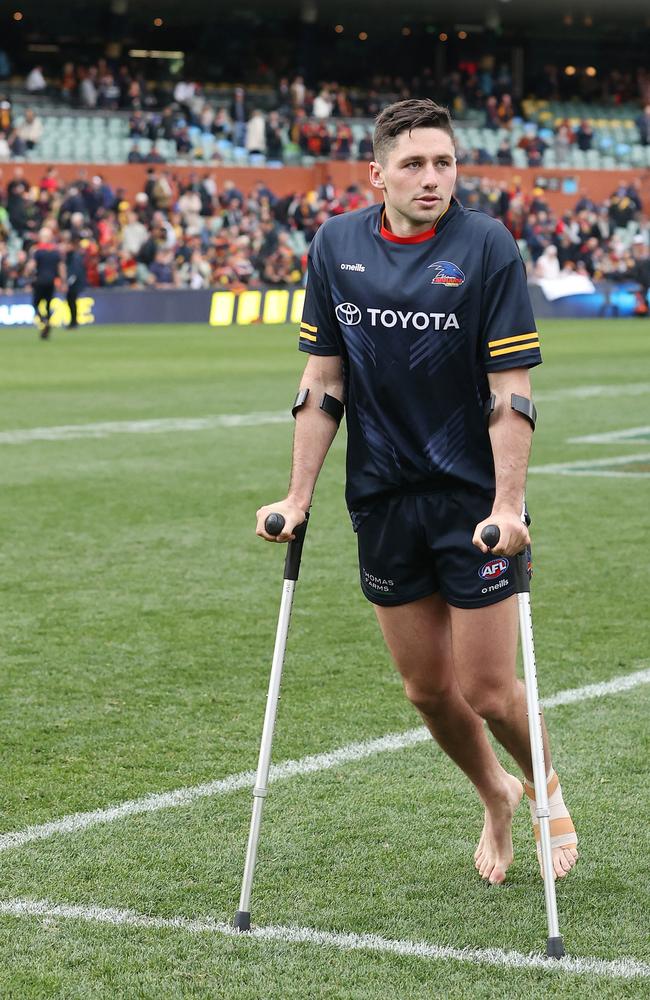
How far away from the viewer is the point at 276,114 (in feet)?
150

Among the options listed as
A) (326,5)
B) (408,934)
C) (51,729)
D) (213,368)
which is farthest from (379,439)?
(326,5)

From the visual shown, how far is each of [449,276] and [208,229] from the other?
35634 mm

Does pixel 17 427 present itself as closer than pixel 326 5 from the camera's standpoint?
Yes

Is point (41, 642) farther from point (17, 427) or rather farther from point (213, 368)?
point (213, 368)

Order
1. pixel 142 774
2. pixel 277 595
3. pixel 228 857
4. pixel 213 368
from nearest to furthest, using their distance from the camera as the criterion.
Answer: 1. pixel 228 857
2. pixel 142 774
3. pixel 277 595
4. pixel 213 368

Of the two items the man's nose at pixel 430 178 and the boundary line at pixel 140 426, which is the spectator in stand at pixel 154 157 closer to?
the boundary line at pixel 140 426

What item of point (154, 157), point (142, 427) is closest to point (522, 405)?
point (142, 427)

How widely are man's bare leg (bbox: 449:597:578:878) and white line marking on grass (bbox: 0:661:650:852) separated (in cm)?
133

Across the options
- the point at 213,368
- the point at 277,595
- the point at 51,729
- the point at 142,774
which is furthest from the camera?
the point at 213,368

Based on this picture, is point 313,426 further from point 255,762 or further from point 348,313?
point 255,762

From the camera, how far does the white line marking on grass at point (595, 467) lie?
44.5 ft

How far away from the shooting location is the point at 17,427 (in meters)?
17.0

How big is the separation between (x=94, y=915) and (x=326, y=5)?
50.3 m

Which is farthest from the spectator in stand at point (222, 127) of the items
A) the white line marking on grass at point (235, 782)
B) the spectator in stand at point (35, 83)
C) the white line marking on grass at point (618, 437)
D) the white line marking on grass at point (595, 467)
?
the white line marking on grass at point (235, 782)
